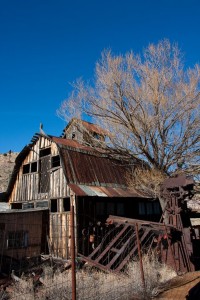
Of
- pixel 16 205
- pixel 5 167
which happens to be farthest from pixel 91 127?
pixel 5 167

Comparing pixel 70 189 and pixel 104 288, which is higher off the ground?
pixel 70 189

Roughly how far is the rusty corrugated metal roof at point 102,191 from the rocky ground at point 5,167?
23041 mm

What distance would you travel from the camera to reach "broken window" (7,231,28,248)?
49.9ft

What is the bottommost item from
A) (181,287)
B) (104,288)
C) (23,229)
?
(181,287)

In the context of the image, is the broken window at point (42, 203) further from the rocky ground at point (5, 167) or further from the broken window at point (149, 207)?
the rocky ground at point (5, 167)

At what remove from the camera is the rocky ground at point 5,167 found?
128 feet

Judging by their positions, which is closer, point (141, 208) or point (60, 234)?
point (60, 234)

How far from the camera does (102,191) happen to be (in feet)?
51.7

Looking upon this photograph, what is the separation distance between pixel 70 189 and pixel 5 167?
3629 centimetres

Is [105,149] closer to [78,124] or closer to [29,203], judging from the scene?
[78,124]

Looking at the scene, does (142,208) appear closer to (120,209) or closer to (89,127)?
(120,209)

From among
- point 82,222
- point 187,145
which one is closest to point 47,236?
point 82,222

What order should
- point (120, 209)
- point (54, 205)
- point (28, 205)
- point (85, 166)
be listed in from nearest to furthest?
1. point (54, 205)
2. point (85, 166)
3. point (120, 209)
4. point (28, 205)

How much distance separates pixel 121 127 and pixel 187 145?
158 inches
